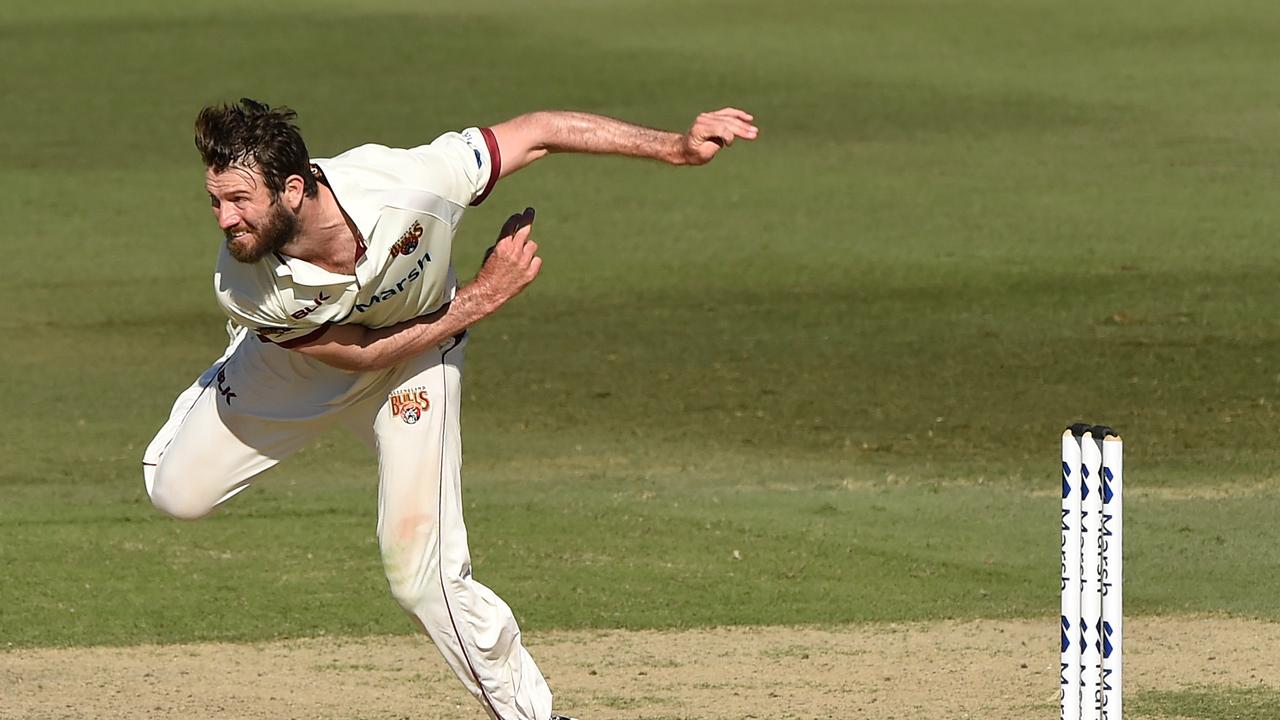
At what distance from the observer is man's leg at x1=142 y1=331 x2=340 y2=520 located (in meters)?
7.36

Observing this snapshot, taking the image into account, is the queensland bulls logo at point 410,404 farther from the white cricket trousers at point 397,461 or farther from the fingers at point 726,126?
the fingers at point 726,126

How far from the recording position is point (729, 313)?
1762cm

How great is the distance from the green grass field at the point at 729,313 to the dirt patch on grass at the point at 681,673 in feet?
0.87

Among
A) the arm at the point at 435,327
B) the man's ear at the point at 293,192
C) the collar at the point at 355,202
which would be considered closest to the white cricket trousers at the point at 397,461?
the arm at the point at 435,327

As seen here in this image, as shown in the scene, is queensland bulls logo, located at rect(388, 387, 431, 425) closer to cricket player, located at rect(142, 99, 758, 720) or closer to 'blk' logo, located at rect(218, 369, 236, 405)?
cricket player, located at rect(142, 99, 758, 720)

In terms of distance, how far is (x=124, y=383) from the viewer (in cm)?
1550

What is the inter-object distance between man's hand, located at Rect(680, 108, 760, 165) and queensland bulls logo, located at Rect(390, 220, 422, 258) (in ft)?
2.87

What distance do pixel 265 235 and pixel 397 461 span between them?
94 cm

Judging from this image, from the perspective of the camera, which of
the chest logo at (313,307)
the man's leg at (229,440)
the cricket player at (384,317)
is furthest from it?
the man's leg at (229,440)

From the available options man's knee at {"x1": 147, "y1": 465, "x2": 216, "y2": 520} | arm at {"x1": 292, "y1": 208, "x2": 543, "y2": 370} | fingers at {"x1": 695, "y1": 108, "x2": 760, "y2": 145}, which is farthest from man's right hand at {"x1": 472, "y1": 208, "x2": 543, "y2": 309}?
man's knee at {"x1": 147, "y1": 465, "x2": 216, "y2": 520}

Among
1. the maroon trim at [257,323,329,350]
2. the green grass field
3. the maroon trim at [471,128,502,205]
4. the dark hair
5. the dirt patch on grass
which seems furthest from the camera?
the green grass field

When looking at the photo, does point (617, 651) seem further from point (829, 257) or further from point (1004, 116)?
point (1004, 116)

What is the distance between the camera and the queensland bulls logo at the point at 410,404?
283 inches

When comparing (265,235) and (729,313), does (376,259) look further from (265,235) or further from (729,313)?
(729,313)
